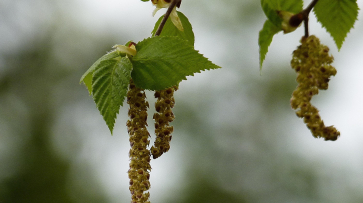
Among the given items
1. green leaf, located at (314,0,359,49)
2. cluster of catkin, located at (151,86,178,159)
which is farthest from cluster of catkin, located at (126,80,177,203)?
green leaf, located at (314,0,359,49)

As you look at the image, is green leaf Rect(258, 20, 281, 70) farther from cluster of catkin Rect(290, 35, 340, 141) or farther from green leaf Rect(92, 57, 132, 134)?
green leaf Rect(92, 57, 132, 134)

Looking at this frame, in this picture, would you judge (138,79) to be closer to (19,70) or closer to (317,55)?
(317,55)

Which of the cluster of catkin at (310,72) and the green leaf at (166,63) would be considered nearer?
the cluster of catkin at (310,72)

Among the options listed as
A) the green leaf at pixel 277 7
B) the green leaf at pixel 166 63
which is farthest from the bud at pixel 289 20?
the green leaf at pixel 166 63

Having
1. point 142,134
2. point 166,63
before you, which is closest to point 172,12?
point 166,63

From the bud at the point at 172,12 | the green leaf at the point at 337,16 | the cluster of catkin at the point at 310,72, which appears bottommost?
the cluster of catkin at the point at 310,72

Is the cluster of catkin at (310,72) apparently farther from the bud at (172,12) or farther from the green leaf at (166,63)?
the bud at (172,12)

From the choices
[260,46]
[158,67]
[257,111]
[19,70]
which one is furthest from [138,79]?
[19,70]
